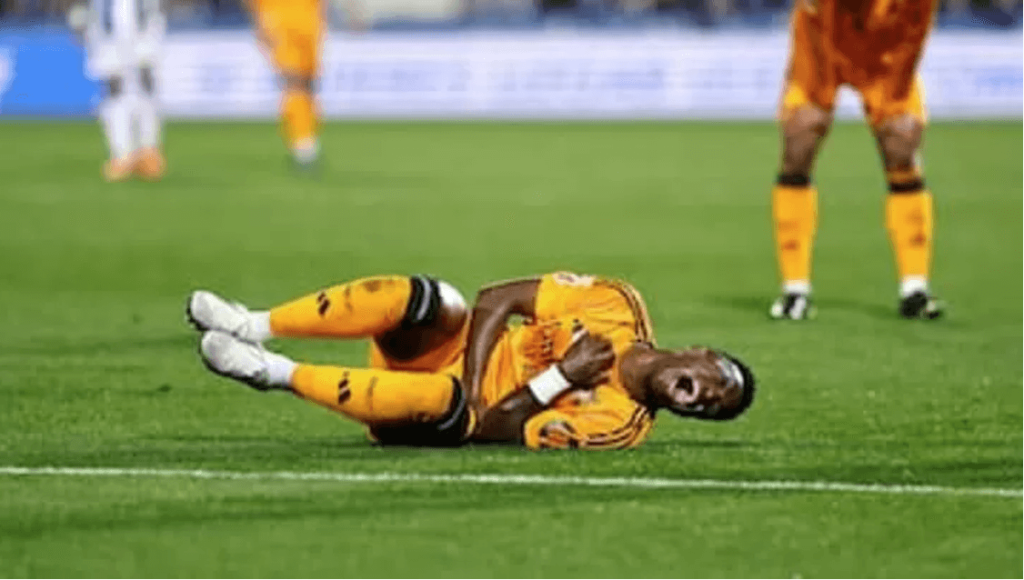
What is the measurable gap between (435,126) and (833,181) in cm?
807

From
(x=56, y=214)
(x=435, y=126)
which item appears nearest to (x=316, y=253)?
(x=56, y=214)

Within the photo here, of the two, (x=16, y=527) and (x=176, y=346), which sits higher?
(x=16, y=527)

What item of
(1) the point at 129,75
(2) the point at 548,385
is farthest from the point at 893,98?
(1) the point at 129,75

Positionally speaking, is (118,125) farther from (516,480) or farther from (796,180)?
(516,480)

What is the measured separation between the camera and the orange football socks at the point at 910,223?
47.9ft

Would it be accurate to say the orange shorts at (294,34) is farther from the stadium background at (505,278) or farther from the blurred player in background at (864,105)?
the blurred player in background at (864,105)

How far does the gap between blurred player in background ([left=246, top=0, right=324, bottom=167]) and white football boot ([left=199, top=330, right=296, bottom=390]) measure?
50.8 feet

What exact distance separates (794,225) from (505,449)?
5.24 metres

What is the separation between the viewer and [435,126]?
103 feet

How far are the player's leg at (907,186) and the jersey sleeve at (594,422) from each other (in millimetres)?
5074

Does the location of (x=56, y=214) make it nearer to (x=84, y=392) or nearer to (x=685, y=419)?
(x=84, y=392)

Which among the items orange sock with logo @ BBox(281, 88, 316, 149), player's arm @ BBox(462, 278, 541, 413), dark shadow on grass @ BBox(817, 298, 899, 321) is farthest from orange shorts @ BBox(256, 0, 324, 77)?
player's arm @ BBox(462, 278, 541, 413)

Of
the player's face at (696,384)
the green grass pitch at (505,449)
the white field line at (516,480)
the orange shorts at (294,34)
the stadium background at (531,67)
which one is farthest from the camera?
the stadium background at (531,67)

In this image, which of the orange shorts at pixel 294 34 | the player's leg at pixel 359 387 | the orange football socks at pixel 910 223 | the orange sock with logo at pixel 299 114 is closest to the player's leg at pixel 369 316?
the player's leg at pixel 359 387
